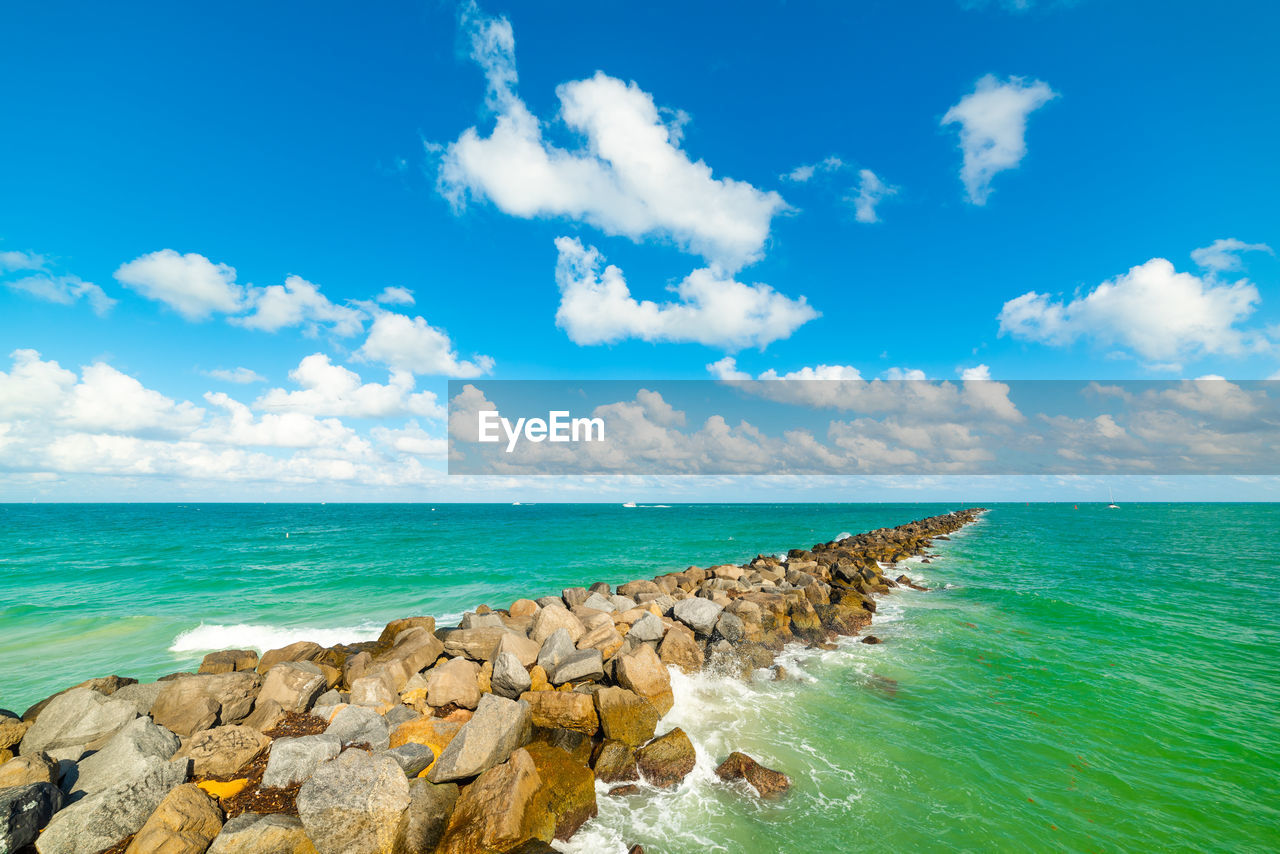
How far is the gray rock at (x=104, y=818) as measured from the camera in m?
6.33

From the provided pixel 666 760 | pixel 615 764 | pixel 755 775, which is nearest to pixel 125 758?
pixel 615 764

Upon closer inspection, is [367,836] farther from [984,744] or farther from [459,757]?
[984,744]

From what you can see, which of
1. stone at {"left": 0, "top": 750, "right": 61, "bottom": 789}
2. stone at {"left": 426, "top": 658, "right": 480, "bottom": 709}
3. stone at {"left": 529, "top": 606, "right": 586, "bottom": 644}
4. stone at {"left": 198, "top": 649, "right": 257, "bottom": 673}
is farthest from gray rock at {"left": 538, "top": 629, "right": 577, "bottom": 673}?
stone at {"left": 0, "top": 750, "right": 61, "bottom": 789}

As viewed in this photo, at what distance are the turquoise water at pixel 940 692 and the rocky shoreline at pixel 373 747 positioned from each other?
3.15ft

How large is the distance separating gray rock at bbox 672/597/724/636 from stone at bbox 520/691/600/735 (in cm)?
644

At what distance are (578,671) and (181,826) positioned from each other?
678 centimetres

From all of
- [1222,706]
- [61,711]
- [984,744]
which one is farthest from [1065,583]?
[61,711]

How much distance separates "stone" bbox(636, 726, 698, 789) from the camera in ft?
29.2

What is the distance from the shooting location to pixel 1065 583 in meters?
27.8

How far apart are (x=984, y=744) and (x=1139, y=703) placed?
17.5 feet

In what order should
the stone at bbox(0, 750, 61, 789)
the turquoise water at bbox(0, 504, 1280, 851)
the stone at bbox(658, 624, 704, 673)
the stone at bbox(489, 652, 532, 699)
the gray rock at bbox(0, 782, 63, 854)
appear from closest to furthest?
the gray rock at bbox(0, 782, 63, 854) < the stone at bbox(0, 750, 61, 789) < the turquoise water at bbox(0, 504, 1280, 851) < the stone at bbox(489, 652, 532, 699) < the stone at bbox(658, 624, 704, 673)

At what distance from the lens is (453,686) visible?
11.0m

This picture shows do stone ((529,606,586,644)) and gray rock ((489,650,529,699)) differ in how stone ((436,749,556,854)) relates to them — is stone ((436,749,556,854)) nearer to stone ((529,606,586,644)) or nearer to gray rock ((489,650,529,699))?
gray rock ((489,650,529,699))

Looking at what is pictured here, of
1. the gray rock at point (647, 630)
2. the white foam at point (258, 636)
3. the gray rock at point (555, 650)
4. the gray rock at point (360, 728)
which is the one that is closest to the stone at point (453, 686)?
the gray rock at point (360, 728)
